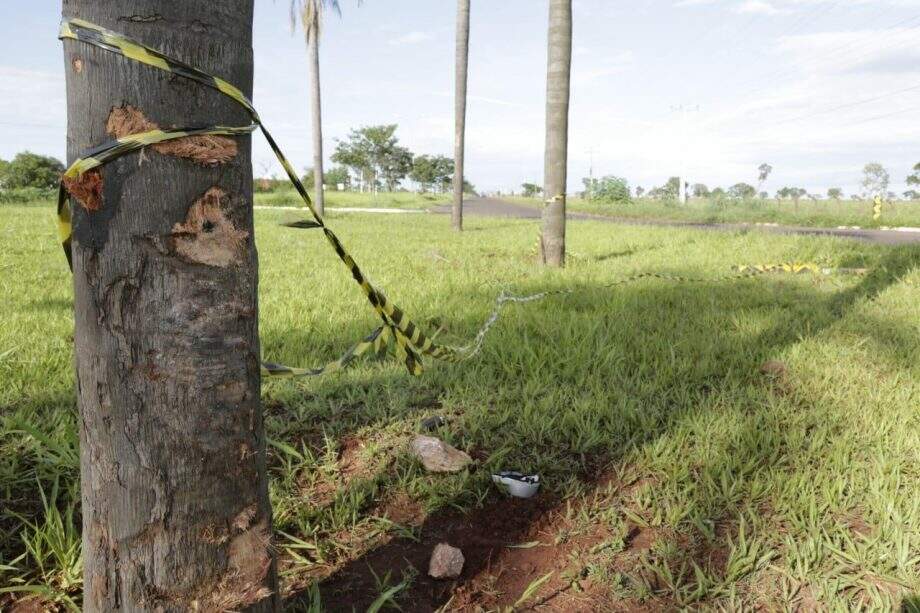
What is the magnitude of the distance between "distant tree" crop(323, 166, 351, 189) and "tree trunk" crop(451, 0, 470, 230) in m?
51.9

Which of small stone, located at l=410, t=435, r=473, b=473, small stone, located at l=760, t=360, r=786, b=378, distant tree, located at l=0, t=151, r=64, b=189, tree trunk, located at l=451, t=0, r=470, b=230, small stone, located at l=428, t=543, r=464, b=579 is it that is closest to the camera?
small stone, located at l=428, t=543, r=464, b=579

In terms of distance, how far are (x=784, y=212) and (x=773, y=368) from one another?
20164 mm

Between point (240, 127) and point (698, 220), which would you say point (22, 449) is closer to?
point (240, 127)

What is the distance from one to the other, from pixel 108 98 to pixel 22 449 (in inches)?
67.6

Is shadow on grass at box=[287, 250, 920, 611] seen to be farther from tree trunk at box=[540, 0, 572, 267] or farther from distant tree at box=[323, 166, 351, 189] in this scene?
distant tree at box=[323, 166, 351, 189]

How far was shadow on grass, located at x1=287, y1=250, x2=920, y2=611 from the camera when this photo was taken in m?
1.87

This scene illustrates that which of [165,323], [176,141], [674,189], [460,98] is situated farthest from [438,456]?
[674,189]

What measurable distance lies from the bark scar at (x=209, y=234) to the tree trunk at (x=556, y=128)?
18.5 ft

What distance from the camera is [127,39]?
1.07m

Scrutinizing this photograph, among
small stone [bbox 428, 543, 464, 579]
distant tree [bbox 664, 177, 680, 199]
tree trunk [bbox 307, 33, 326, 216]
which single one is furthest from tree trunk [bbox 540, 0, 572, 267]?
distant tree [bbox 664, 177, 680, 199]

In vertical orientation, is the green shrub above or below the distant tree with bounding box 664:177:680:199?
below

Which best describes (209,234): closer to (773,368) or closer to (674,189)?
(773,368)

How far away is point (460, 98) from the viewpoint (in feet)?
43.9

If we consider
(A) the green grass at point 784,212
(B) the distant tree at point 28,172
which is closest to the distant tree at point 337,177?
(B) the distant tree at point 28,172
